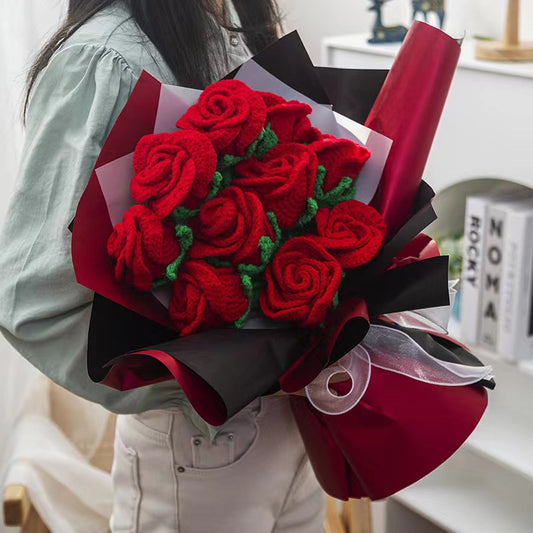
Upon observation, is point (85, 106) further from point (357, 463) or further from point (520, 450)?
point (520, 450)

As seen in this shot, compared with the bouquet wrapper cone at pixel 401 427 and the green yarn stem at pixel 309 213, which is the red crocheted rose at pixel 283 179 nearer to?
the green yarn stem at pixel 309 213

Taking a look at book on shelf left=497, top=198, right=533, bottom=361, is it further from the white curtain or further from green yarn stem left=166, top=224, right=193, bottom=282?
green yarn stem left=166, top=224, right=193, bottom=282

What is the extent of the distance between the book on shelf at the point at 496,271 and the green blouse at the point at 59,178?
910mm

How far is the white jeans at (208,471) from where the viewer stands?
94 cm

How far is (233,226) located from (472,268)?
102cm

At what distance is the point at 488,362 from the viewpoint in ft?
5.88

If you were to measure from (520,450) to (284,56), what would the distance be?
1140 mm

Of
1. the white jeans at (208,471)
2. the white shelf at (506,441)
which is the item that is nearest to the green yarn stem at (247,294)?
the white jeans at (208,471)

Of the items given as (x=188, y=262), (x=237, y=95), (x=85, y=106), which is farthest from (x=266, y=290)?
(x=85, y=106)

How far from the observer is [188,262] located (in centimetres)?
72

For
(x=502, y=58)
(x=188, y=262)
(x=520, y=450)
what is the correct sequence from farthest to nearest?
(x=520, y=450), (x=502, y=58), (x=188, y=262)

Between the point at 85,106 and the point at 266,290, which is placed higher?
the point at 85,106

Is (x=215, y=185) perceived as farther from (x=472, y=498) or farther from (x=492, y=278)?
(x=472, y=498)

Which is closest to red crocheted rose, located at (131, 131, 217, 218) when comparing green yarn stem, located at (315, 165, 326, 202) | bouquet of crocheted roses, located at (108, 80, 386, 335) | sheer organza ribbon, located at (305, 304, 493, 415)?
bouquet of crocheted roses, located at (108, 80, 386, 335)
